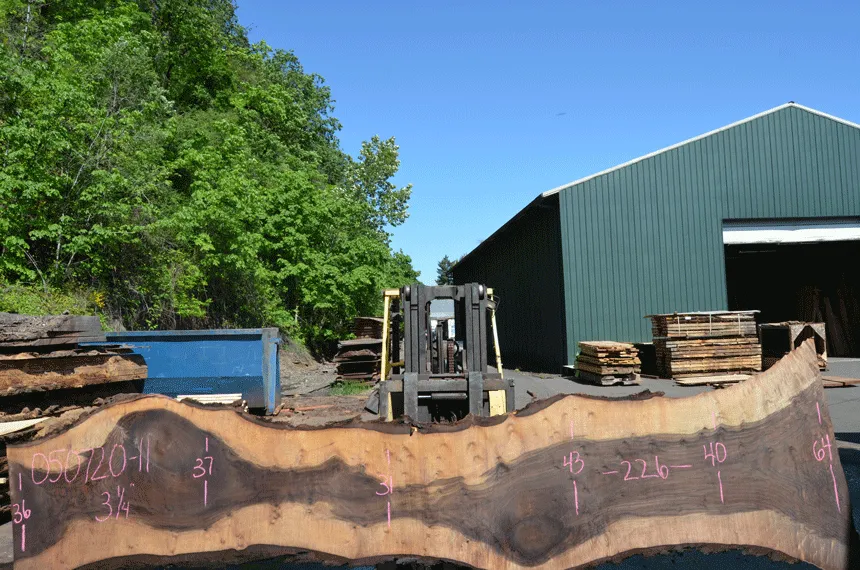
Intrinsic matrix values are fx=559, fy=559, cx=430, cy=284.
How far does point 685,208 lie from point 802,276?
10.5 m

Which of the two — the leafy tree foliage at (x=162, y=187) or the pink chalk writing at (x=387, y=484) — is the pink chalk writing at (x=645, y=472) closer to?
the pink chalk writing at (x=387, y=484)

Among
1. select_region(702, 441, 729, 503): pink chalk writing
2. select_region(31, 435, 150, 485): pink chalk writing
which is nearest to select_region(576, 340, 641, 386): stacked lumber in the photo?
select_region(702, 441, 729, 503): pink chalk writing

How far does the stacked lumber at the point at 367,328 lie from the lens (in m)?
21.3

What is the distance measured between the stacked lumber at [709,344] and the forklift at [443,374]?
858 centimetres

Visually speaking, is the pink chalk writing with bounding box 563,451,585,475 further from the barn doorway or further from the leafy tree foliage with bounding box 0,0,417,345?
the barn doorway

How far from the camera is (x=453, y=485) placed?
3107 millimetres

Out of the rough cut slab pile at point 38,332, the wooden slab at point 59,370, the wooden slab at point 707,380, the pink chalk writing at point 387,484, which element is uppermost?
the rough cut slab pile at point 38,332

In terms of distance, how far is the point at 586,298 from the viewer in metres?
17.1

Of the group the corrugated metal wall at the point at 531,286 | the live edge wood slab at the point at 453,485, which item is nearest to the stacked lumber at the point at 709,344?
the corrugated metal wall at the point at 531,286

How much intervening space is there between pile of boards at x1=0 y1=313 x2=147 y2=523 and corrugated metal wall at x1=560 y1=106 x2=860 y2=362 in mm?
13130

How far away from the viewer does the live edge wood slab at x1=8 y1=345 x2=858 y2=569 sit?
3.10 m

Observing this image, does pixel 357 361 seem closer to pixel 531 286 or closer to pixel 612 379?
pixel 612 379

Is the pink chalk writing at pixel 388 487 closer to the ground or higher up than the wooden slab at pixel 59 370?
closer to the ground

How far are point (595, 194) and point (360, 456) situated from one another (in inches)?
621
